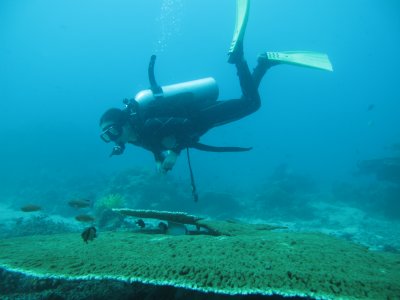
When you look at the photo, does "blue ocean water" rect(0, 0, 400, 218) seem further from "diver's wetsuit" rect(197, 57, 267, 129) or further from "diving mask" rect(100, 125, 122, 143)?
"diving mask" rect(100, 125, 122, 143)

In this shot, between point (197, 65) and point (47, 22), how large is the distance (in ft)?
237

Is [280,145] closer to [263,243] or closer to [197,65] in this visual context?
[197,65]

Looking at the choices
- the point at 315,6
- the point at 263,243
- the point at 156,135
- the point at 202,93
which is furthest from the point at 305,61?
the point at 315,6

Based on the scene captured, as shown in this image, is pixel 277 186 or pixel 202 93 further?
pixel 277 186

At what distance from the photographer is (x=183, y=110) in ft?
25.7

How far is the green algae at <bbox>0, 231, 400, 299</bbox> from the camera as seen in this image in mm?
1845

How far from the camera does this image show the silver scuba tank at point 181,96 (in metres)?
7.29

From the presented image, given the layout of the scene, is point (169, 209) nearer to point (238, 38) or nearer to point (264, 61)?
point (264, 61)

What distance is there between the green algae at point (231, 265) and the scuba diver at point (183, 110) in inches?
147

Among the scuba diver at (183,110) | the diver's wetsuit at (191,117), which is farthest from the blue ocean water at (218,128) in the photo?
the diver's wetsuit at (191,117)

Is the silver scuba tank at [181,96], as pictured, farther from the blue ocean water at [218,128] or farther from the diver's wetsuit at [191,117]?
the blue ocean water at [218,128]

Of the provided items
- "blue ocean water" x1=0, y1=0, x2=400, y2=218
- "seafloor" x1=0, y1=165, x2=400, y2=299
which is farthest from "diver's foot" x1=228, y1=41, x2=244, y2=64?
→ "blue ocean water" x1=0, y1=0, x2=400, y2=218

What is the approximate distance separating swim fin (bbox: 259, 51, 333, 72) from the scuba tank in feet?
6.62

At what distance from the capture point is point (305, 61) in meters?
8.52
